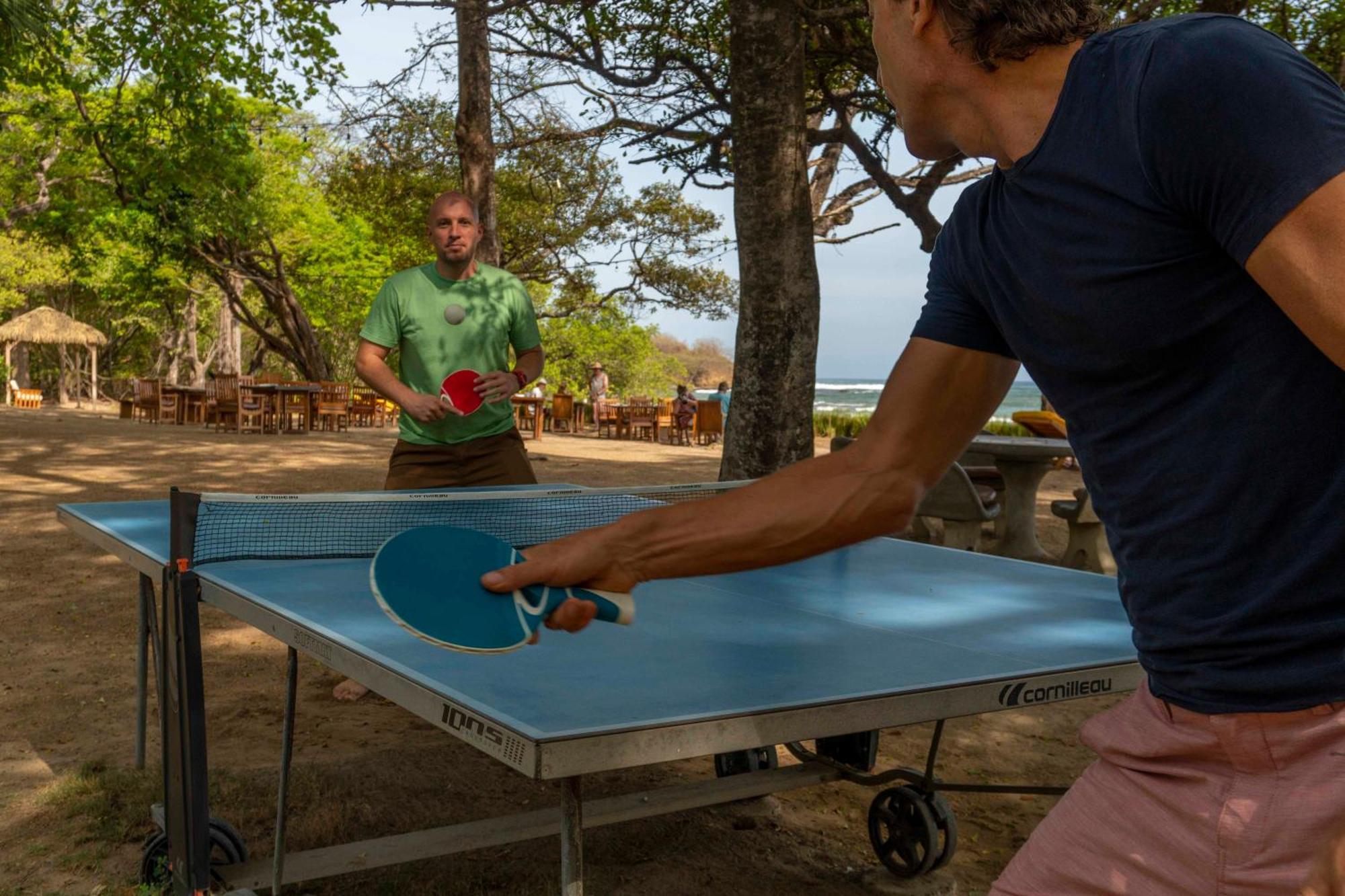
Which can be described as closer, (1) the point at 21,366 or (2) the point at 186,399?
(2) the point at 186,399

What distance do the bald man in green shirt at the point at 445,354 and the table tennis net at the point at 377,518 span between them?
81cm

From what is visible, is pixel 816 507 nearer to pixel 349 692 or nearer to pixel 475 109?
pixel 349 692

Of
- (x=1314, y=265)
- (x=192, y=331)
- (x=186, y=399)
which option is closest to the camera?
(x=1314, y=265)

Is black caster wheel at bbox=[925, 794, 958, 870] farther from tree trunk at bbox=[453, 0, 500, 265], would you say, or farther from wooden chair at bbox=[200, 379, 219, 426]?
wooden chair at bbox=[200, 379, 219, 426]

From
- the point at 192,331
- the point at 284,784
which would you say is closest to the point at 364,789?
the point at 284,784

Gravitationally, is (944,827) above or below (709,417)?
below

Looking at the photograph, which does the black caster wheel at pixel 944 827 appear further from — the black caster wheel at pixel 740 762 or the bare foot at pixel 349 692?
the bare foot at pixel 349 692

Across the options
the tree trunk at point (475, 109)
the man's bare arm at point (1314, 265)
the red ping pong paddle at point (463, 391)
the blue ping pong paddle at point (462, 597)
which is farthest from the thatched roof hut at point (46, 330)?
the man's bare arm at point (1314, 265)

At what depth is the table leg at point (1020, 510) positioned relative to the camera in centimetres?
1108

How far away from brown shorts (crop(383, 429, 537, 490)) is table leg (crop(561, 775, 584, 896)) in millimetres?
3738

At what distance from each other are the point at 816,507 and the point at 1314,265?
79 centimetres

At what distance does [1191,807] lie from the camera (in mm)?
1469

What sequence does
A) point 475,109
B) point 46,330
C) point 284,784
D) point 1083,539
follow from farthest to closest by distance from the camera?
point 46,330, point 475,109, point 1083,539, point 284,784

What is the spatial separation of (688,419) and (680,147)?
14.6 meters
